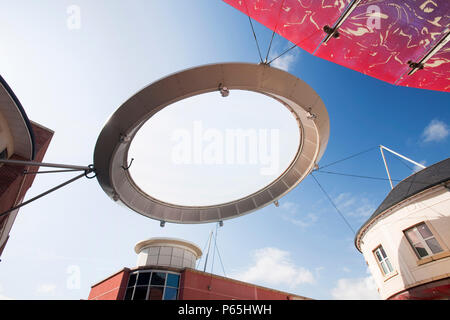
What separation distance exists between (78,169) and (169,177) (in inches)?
177

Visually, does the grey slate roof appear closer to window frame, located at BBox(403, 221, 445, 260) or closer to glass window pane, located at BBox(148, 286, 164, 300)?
window frame, located at BBox(403, 221, 445, 260)

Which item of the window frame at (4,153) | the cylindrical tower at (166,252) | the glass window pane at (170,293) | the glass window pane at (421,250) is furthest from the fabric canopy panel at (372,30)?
the cylindrical tower at (166,252)

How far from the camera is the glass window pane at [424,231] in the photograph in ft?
50.2

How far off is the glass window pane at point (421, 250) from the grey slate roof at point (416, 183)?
3139 millimetres

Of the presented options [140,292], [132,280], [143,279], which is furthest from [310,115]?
[132,280]

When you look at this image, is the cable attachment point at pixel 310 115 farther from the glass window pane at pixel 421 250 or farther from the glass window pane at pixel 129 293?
the glass window pane at pixel 129 293

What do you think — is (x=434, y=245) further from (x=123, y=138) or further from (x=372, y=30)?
(x=123, y=138)

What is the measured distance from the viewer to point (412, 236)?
16078mm

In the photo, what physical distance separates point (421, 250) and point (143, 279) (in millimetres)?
24124

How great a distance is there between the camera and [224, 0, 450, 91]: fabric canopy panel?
6434 mm

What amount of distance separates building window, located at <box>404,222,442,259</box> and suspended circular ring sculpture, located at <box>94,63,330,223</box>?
10.8 meters

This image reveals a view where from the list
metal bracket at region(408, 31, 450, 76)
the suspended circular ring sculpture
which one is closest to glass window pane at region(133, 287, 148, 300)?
the suspended circular ring sculpture
